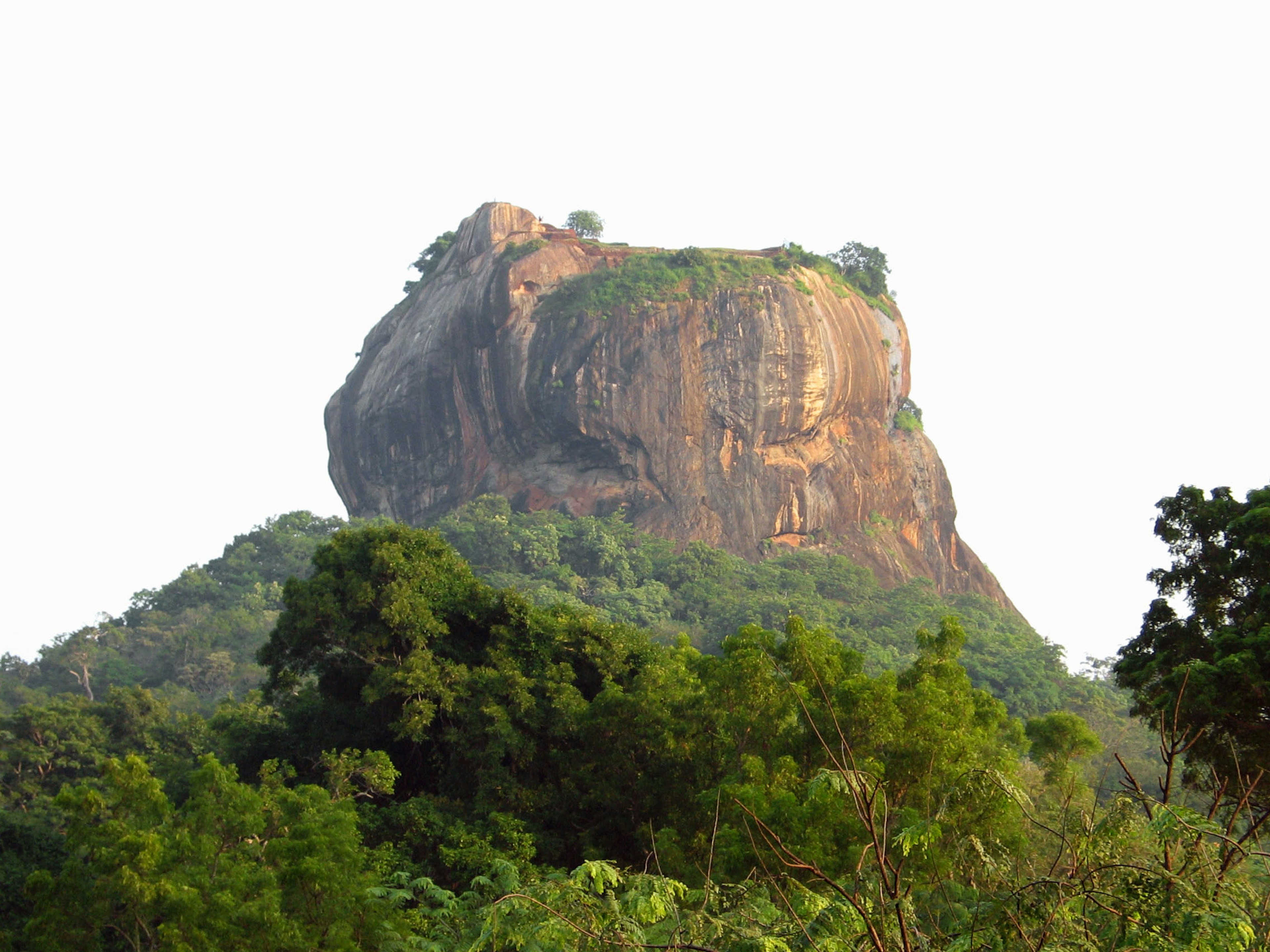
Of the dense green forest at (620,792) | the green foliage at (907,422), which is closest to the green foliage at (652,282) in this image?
the green foliage at (907,422)

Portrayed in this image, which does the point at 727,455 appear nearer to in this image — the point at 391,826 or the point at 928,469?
the point at 928,469

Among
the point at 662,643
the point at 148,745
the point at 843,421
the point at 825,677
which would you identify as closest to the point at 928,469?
the point at 843,421

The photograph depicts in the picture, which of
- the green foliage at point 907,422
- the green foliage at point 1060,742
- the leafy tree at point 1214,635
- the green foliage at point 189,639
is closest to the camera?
the leafy tree at point 1214,635

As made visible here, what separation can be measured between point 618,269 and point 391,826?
35.5 metres

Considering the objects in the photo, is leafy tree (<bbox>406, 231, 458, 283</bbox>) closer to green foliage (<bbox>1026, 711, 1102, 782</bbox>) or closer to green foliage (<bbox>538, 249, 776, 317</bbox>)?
green foliage (<bbox>538, 249, 776, 317</bbox>)

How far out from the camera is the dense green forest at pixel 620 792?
427cm

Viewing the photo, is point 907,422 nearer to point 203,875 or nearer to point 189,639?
point 189,639

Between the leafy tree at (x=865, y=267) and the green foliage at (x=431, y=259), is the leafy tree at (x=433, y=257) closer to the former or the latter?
the green foliage at (x=431, y=259)

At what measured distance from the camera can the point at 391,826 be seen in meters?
12.5

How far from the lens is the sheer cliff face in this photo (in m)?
43.1

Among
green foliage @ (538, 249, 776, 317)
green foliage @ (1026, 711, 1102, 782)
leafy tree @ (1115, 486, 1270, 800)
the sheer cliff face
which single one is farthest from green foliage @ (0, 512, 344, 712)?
leafy tree @ (1115, 486, 1270, 800)

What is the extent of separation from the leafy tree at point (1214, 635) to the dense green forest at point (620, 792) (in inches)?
1.1

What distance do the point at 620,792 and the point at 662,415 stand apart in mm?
30584

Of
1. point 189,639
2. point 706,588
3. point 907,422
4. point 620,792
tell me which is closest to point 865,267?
point 907,422
